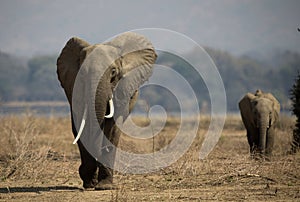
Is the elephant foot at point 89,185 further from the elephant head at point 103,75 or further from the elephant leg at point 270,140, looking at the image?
the elephant leg at point 270,140

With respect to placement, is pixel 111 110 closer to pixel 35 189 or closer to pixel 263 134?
pixel 35 189

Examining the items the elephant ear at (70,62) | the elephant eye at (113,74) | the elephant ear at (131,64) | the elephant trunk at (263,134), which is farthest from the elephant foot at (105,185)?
the elephant trunk at (263,134)

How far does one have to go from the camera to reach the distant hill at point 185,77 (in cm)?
12256

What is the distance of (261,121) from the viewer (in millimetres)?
18859

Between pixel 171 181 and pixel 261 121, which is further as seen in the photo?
pixel 261 121

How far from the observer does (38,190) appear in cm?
1160

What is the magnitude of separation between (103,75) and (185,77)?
411 ft

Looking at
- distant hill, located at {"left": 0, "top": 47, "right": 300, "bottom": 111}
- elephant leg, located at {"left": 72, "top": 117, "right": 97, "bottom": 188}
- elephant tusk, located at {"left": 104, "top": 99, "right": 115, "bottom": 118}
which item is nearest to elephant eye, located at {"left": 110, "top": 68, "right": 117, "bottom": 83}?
elephant tusk, located at {"left": 104, "top": 99, "right": 115, "bottom": 118}

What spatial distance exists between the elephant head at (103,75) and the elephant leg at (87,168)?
1.68 feet

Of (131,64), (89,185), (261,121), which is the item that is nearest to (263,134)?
(261,121)

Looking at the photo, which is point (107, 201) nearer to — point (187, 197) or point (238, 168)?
point (187, 197)

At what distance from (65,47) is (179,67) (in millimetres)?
120751

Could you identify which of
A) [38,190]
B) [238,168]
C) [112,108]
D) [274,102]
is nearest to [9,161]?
[38,190]

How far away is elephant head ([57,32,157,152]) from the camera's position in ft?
35.9
